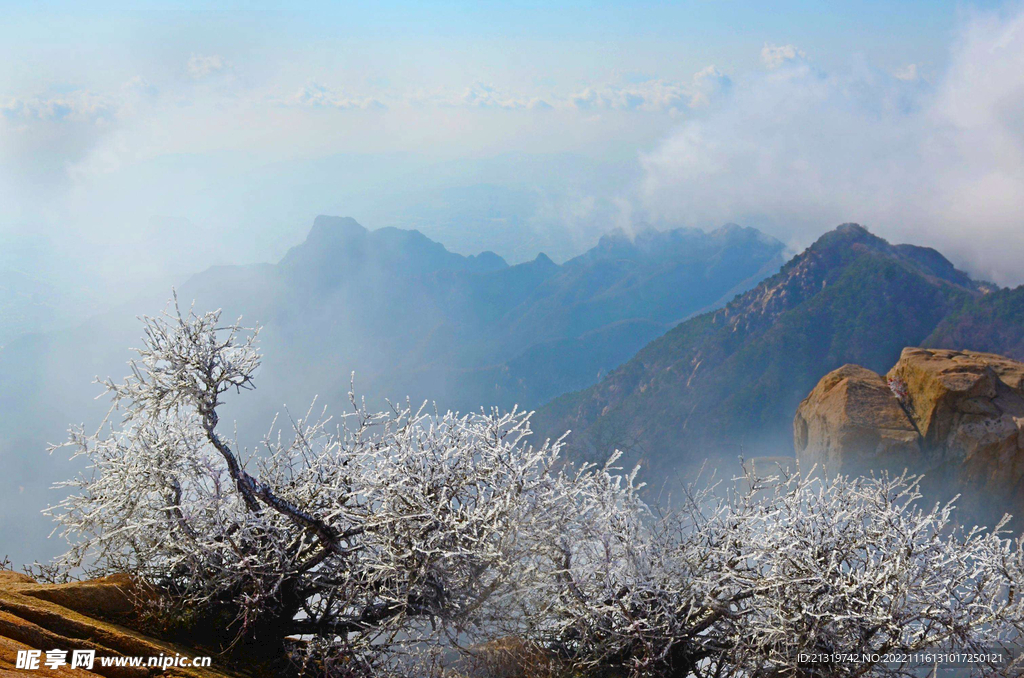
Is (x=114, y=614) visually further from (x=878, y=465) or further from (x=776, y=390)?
(x=776, y=390)

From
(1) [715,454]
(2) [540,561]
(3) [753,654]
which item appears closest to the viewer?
(3) [753,654]

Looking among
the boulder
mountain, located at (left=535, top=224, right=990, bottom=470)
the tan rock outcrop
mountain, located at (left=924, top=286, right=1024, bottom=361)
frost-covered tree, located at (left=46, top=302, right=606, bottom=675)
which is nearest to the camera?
the tan rock outcrop

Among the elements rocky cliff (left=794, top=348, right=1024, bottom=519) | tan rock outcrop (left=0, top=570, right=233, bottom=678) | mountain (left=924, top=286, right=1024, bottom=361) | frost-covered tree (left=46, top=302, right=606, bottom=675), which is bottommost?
tan rock outcrop (left=0, top=570, right=233, bottom=678)

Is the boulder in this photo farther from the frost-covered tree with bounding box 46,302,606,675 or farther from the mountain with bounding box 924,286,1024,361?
the mountain with bounding box 924,286,1024,361

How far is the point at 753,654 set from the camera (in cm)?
884

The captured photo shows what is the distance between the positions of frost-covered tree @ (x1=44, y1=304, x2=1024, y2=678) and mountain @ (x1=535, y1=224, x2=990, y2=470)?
81854mm

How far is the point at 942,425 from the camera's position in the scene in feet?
84.8

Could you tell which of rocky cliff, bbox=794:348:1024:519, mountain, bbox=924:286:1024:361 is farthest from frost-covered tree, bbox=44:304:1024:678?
mountain, bbox=924:286:1024:361

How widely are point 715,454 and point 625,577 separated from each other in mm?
97201

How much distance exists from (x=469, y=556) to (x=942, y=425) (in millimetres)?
26295

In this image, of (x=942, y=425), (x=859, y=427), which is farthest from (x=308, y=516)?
(x=942, y=425)

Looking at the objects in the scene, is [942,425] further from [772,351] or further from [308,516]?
[772,351]

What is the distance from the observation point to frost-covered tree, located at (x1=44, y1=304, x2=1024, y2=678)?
8195mm

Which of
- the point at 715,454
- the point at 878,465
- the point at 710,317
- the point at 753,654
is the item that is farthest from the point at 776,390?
the point at 753,654
